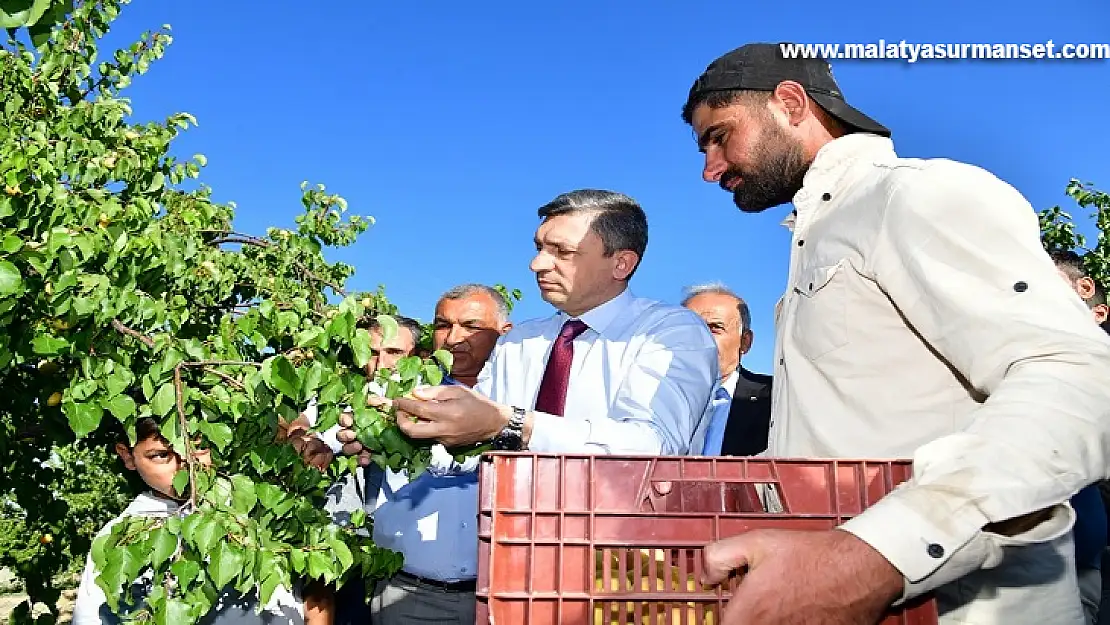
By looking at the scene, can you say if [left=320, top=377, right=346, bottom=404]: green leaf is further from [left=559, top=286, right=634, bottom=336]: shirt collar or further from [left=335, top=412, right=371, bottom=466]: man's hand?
[left=559, top=286, right=634, bottom=336]: shirt collar

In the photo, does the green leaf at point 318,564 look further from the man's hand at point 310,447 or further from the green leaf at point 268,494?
the man's hand at point 310,447

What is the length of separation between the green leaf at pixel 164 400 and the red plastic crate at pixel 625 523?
3.93 feet

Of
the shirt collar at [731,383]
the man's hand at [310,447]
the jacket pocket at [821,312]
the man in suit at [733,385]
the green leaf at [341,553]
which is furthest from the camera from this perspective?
the shirt collar at [731,383]

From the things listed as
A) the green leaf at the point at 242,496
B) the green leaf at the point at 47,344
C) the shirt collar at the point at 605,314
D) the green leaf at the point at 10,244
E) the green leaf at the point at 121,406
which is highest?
the shirt collar at the point at 605,314

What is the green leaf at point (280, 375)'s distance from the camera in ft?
7.45

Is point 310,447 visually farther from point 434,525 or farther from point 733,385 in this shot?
point 733,385

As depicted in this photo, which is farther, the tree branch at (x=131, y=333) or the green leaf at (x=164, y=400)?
the tree branch at (x=131, y=333)

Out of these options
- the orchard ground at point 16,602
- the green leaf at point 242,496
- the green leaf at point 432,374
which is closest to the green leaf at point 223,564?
the green leaf at point 242,496

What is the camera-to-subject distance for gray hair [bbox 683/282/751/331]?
5.72 m

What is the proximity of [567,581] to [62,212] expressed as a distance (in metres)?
2.12

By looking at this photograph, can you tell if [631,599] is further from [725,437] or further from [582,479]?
[725,437]

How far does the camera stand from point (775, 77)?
2305 millimetres

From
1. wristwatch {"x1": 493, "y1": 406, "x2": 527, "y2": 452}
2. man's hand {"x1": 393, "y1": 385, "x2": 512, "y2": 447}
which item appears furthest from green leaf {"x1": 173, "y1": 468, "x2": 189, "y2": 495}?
wristwatch {"x1": 493, "y1": 406, "x2": 527, "y2": 452}

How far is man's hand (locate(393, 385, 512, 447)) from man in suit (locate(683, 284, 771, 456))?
1.81 metres
